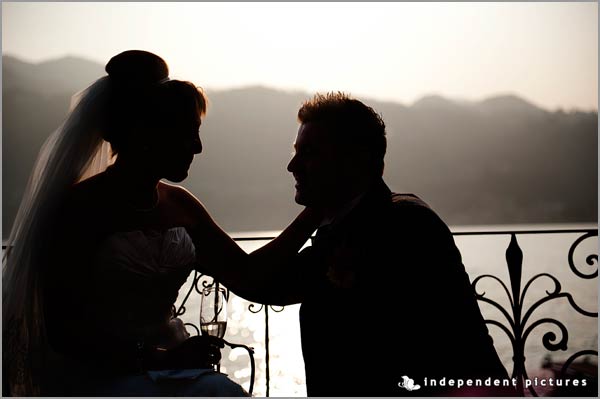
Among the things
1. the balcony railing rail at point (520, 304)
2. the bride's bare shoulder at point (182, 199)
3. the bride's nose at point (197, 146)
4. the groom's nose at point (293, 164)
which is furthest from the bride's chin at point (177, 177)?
the balcony railing rail at point (520, 304)

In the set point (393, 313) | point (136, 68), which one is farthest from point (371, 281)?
point (136, 68)

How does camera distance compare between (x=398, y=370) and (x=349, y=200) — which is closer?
(x=398, y=370)

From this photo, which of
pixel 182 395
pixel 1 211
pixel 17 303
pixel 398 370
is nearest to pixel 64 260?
pixel 17 303

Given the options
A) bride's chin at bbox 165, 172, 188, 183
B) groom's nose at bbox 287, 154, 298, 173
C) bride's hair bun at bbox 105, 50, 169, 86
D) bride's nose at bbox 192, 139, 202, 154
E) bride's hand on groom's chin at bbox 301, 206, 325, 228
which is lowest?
bride's hand on groom's chin at bbox 301, 206, 325, 228

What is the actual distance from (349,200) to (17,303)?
1699mm

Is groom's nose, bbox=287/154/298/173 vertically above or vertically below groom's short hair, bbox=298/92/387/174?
below

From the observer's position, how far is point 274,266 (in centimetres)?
332

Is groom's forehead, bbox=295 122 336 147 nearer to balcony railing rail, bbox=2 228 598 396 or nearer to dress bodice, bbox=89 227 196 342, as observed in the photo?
dress bodice, bbox=89 227 196 342

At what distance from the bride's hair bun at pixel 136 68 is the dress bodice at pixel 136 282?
0.78 m

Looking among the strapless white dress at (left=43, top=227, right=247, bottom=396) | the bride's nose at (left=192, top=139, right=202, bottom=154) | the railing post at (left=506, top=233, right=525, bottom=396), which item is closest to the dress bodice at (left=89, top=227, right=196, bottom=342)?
the strapless white dress at (left=43, top=227, right=247, bottom=396)

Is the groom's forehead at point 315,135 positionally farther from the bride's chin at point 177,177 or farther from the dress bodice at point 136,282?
the dress bodice at point 136,282

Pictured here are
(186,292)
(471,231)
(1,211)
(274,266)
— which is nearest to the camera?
(1,211)

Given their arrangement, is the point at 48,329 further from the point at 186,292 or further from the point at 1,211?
the point at 186,292

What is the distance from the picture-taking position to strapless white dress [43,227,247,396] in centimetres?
257
